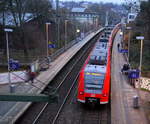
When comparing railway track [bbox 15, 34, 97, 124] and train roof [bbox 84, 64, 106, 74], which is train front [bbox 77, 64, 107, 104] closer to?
train roof [bbox 84, 64, 106, 74]

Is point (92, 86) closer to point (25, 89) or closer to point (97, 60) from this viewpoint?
point (97, 60)

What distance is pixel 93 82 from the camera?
1622 centimetres

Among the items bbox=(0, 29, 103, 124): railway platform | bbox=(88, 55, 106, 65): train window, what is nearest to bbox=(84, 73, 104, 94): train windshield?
bbox=(88, 55, 106, 65): train window

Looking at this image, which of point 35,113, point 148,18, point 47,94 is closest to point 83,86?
point 35,113

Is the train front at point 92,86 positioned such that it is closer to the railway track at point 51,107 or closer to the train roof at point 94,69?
the train roof at point 94,69

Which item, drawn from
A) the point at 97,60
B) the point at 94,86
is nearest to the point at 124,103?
the point at 94,86

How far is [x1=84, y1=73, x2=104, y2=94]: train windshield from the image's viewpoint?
52.1 ft

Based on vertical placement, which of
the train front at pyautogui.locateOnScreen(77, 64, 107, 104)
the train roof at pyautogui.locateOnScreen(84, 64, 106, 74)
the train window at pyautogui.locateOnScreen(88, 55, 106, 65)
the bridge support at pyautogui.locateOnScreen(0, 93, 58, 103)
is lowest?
the train front at pyautogui.locateOnScreen(77, 64, 107, 104)

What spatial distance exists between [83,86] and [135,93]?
6076 mm

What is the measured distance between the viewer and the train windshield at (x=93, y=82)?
1586 centimetres

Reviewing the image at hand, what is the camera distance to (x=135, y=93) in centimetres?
1978

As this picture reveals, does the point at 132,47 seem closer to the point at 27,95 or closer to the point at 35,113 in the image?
the point at 35,113

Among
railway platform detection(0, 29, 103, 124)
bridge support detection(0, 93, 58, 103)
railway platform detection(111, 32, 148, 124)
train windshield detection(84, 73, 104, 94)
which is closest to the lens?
bridge support detection(0, 93, 58, 103)

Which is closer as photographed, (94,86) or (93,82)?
(94,86)
